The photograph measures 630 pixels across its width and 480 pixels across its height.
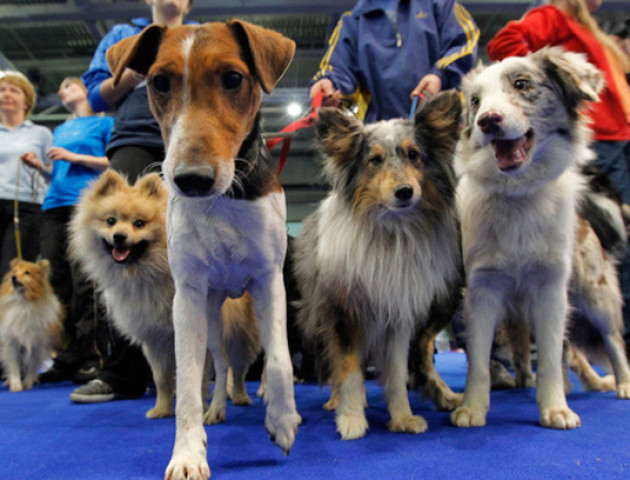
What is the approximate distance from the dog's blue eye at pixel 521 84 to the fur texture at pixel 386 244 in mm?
260

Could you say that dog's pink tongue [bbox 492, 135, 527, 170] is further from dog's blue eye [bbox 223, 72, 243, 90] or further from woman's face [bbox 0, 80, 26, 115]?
woman's face [bbox 0, 80, 26, 115]

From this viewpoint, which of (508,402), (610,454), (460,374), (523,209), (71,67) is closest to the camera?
(610,454)

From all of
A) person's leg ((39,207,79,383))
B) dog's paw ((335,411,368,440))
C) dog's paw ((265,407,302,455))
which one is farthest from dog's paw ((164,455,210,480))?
person's leg ((39,207,79,383))

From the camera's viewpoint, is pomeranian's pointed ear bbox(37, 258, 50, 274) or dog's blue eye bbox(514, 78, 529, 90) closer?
dog's blue eye bbox(514, 78, 529, 90)

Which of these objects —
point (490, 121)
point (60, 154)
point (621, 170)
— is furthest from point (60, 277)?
point (621, 170)

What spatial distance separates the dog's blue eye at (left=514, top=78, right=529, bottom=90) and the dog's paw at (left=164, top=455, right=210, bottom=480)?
1978 millimetres

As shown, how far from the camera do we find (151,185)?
285 centimetres

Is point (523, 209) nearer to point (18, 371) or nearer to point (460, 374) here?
point (460, 374)

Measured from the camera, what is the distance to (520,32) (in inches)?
117

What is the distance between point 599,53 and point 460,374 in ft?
9.32

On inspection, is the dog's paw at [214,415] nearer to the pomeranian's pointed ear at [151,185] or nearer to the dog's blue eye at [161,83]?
the pomeranian's pointed ear at [151,185]

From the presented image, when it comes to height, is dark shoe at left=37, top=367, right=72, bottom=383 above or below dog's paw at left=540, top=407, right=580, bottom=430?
below

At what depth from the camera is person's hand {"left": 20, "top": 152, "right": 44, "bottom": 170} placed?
4.21 meters

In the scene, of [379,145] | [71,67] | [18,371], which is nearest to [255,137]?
[379,145]
